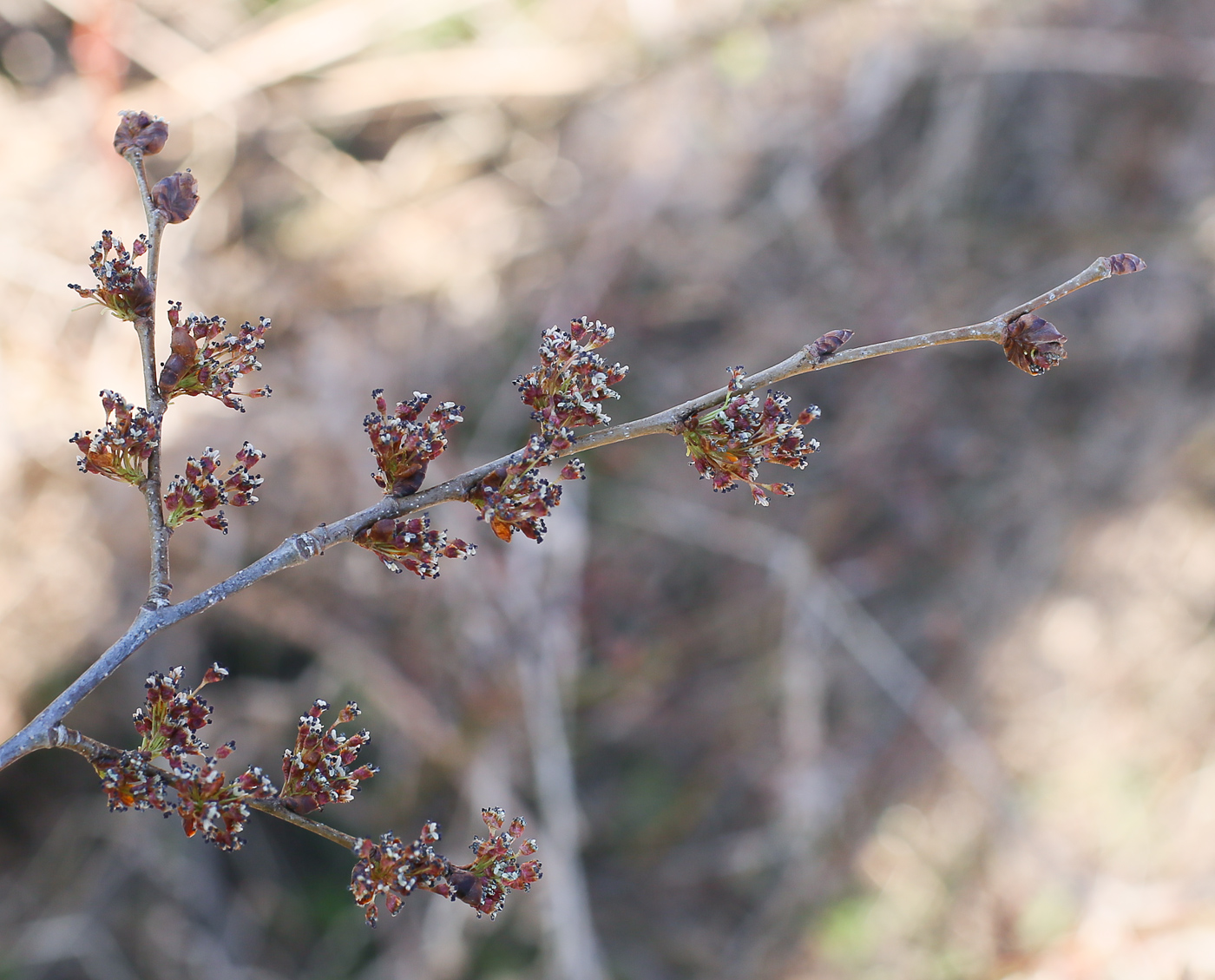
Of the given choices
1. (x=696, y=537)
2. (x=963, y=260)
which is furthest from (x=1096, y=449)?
(x=696, y=537)

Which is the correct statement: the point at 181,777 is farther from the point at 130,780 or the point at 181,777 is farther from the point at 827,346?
the point at 827,346

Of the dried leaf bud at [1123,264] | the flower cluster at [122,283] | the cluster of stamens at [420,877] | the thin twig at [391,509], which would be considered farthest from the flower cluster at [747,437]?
the flower cluster at [122,283]

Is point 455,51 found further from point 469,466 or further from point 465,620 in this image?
point 465,620

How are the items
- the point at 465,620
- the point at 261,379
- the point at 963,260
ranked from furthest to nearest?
the point at 963,260 < the point at 261,379 < the point at 465,620

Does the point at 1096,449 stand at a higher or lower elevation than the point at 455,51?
lower

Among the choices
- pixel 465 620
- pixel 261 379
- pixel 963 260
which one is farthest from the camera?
pixel 963 260

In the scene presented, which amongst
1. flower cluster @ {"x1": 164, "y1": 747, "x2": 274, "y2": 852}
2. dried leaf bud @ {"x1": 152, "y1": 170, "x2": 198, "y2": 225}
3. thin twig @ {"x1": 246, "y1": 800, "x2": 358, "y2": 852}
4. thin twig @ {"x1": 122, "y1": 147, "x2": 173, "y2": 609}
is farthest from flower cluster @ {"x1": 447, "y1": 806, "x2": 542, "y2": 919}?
dried leaf bud @ {"x1": 152, "y1": 170, "x2": 198, "y2": 225}
